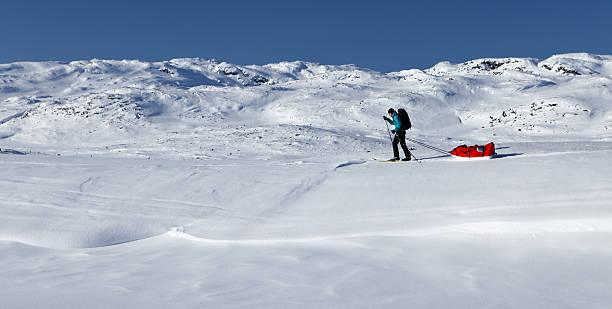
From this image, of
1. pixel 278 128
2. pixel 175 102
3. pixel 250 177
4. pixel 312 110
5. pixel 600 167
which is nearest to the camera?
pixel 600 167

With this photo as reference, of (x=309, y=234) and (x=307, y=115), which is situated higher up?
(x=307, y=115)

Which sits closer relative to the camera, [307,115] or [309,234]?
[309,234]

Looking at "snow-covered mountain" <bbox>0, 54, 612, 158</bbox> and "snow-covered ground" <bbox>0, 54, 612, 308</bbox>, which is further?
"snow-covered mountain" <bbox>0, 54, 612, 158</bbox>

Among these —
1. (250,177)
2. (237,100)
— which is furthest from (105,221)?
(237,100)

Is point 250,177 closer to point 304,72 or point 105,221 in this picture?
point 105,221

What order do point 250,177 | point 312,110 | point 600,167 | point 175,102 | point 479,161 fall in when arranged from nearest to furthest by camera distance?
point 600,167, point 250,177, point 479,161, point 312,110, point 175,102

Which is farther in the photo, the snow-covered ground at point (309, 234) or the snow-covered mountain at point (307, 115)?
the snow-covered mountain at point (307, 115)

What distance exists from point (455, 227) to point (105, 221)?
15.0ft

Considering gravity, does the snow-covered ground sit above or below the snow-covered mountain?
below

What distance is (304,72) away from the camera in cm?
10575

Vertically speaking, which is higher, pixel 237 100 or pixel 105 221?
pixel 237 100

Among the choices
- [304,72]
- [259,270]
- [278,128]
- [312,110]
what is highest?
[304,72]

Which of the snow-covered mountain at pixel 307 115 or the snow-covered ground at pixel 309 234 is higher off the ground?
the snow-covered mountain at pixel 307 115

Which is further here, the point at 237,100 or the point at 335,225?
the point at 237,100
